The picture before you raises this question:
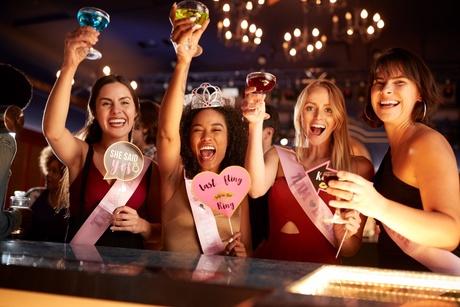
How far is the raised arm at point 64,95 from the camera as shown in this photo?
2.11 meters

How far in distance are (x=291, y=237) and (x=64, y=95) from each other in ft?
4.09

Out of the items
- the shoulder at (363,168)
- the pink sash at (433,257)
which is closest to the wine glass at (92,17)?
the shoulder at (363,168)

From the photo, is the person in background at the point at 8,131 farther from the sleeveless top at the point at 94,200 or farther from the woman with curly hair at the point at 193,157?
the woman with curly hair at the point at 193,157

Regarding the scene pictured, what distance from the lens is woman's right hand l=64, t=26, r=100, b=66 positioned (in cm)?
214

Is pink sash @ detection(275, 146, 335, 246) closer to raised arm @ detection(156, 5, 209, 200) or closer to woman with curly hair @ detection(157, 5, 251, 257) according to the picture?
woman with curly hair @ detection(157, 5, 251, 257)

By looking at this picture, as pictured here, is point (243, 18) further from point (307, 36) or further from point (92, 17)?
point (92, 17)

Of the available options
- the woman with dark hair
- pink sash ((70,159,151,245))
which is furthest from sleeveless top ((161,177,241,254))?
pink sash ((70,159,151,245))

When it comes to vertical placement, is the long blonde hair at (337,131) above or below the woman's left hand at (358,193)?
above

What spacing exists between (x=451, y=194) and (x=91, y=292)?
123 cm

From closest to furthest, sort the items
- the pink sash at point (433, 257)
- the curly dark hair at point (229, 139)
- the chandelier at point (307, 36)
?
the pink sash at point (433, 257), the curly dark hair at point (229, 139), the chandelier at point (307, 36)

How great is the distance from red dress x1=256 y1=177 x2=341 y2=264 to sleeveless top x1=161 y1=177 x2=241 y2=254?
20 centimetres

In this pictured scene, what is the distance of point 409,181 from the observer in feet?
5.96

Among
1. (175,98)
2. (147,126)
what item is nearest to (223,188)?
(175,98)

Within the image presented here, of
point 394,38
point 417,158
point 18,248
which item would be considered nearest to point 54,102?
point 18,248
